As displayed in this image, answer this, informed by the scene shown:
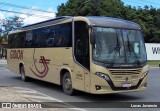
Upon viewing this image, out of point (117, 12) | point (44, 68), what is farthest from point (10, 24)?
point (44, 68)

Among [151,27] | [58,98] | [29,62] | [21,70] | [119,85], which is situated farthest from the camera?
[151,27]

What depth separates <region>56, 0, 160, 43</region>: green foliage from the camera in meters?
61.1

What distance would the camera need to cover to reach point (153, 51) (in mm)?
51438

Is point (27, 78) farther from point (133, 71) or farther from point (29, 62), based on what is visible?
point (133, 71)

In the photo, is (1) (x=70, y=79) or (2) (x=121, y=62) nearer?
(2) (x=121, y=62)

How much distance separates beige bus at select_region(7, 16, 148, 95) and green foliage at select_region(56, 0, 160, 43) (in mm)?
34997

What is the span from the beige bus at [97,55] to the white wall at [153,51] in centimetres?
3611

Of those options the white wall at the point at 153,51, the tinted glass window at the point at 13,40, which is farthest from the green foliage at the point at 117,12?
the tinted glass window at the point at 13,40

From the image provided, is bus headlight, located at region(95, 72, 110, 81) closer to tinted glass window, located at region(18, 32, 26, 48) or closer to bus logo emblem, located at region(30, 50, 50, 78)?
bus logo emblem, located at region(30, 50, 50, 78)

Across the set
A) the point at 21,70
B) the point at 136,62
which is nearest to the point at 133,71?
the point at 136,62

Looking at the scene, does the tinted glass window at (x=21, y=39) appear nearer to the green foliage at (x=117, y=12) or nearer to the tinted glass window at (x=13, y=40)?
the tinted glass window at (x=13, y=40)

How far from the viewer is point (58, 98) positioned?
13719mm

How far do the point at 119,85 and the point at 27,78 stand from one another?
8.80m

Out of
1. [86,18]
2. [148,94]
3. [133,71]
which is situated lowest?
[148,94]
